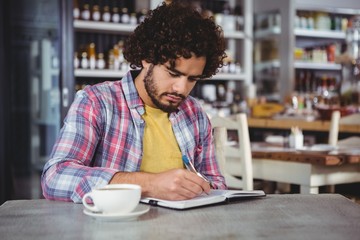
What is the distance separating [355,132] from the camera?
13.3 feet

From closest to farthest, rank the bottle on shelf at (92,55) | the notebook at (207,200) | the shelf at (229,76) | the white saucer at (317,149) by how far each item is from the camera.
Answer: the notebook at (207,200) → the white saucer at (317,149) → the bottle on shelf at (92,55) → the shelf at (229,76)

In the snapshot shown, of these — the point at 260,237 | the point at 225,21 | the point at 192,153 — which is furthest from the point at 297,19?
the point at 260,237

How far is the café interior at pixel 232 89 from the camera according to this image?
10.0 feet

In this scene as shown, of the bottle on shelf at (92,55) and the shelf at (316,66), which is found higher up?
the bottle on shelf at (92,55)

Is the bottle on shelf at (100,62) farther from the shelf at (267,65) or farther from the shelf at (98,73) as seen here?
the shelf at (267,65)

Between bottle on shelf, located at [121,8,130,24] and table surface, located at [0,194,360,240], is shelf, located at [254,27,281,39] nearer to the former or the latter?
bottle on shelf, located at [121,8,130,24]

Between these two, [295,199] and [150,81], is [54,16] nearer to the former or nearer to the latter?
[150,81]

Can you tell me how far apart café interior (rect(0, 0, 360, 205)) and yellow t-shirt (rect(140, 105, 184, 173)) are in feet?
3.53

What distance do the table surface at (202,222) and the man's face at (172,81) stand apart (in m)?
0.42

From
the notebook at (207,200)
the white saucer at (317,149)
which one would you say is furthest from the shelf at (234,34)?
the notebook at (207,200)

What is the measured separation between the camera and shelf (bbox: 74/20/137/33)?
16.6ft

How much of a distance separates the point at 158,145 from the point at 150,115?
0.10 metres

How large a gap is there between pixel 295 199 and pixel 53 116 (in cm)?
335

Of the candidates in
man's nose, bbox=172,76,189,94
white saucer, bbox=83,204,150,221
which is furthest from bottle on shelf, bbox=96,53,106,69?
white saucer, bbox=83,204,150,221
